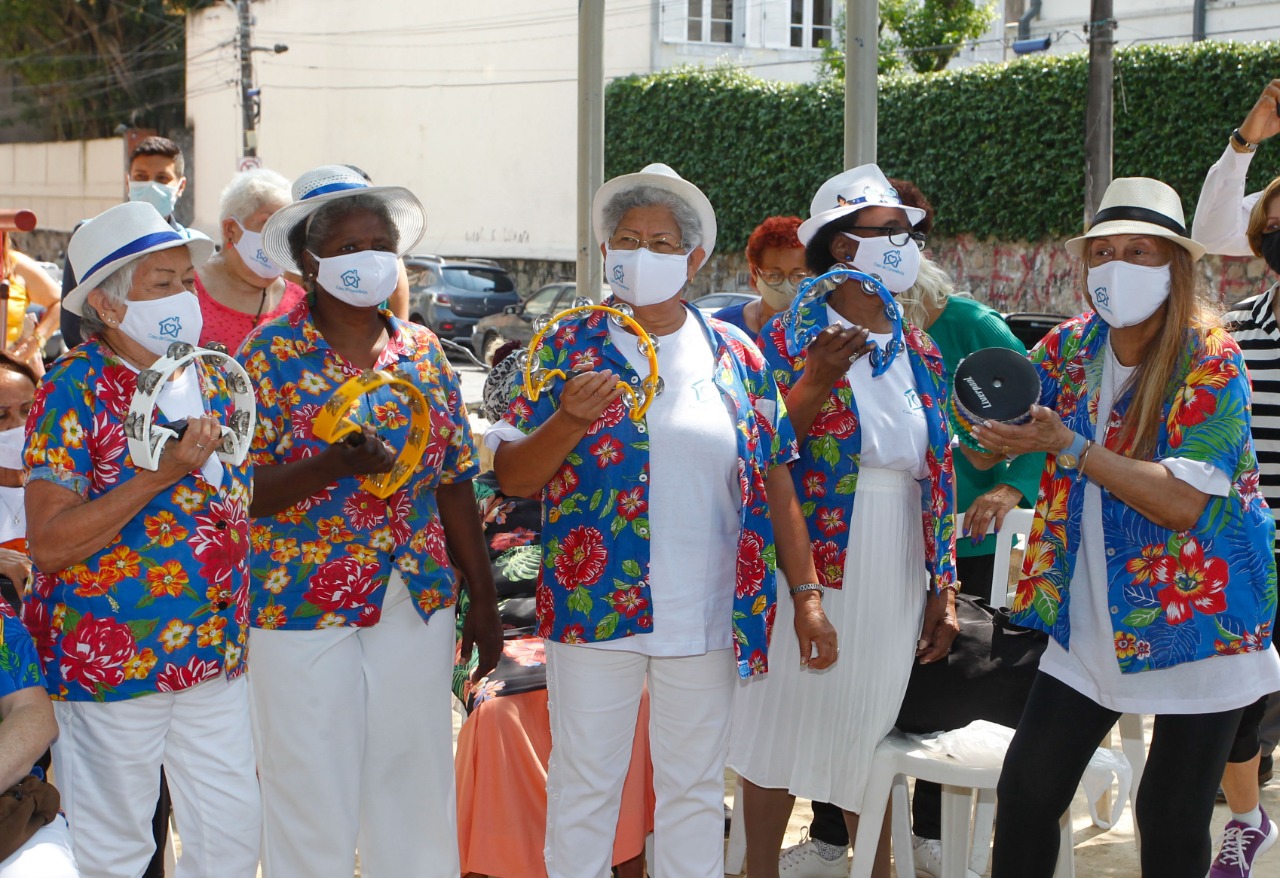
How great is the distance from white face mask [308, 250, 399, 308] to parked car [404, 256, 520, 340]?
2035cm

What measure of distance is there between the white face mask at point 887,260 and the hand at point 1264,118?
1.12m

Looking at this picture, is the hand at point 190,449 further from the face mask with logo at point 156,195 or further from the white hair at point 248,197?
the face mask with logo at point 156,195

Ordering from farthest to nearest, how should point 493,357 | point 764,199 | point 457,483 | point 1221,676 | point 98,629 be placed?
point 764,199
point 493,357
point 457,483
point 1221,676
point 98,629

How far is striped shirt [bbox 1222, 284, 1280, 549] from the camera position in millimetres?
3893

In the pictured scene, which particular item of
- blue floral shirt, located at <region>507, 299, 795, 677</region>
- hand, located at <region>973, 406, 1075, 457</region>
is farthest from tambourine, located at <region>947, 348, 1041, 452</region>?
blue floral shirt, located at <region>507, 299, 795, 677</region>

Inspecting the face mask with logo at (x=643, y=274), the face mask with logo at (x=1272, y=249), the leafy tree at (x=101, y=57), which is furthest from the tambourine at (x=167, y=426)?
the leafy tree at (x=101, y=57)

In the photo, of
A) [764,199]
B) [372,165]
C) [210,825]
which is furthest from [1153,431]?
[372,165]

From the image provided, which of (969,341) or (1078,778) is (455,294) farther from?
(1078,778)

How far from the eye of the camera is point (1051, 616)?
3.17m

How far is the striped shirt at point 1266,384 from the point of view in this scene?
3.89m

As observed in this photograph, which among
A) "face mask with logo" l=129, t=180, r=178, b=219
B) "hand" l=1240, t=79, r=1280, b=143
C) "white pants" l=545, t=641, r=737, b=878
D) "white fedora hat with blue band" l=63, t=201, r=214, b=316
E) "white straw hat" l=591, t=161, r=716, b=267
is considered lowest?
"white pants" l=545, t=641, r=737, b=878

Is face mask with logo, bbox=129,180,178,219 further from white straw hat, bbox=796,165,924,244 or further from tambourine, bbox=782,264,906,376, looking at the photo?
tambourine, bbox=782,264,906,376

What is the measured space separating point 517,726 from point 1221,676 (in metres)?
1.93

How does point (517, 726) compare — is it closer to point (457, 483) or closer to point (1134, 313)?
point (457, 483)
